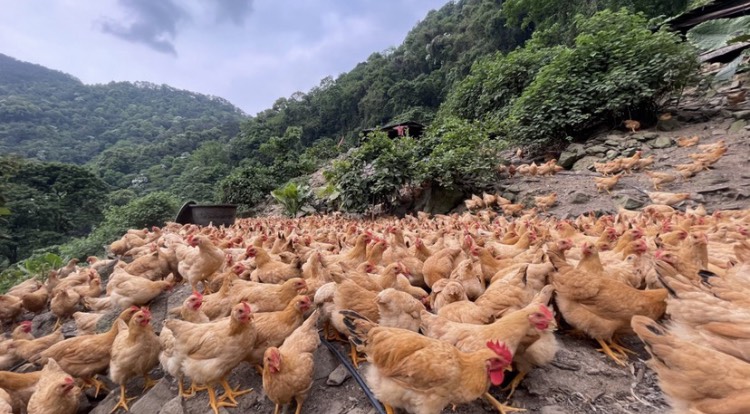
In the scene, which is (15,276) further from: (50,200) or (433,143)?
(50,200)

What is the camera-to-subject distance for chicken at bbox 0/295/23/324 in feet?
16.5

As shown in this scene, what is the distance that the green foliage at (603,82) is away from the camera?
1038 cm

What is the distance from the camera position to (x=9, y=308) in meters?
5.07

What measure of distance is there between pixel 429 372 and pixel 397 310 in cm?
74

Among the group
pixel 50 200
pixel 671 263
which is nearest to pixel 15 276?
pixel 671 263

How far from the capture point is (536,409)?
2.20m

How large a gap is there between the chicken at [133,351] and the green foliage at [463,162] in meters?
8.70

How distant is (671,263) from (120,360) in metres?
4.80

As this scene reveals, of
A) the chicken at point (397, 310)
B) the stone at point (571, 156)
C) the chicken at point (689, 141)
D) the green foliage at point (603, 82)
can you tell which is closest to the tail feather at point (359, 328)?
the chicken at point (397, 310)

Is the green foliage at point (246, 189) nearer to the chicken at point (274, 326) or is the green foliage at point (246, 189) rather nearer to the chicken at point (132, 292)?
the chicken at point (132, 292)

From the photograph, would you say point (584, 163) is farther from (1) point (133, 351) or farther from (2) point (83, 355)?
(2) point (83, 355)

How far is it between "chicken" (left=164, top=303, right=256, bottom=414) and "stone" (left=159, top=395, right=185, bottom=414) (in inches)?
10.6

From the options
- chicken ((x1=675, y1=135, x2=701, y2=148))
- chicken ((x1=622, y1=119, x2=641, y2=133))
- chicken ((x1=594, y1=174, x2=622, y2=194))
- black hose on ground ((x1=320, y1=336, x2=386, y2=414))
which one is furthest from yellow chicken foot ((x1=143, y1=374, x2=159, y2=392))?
chicken ((x1=622, y1=119, x2=641, y2=133))

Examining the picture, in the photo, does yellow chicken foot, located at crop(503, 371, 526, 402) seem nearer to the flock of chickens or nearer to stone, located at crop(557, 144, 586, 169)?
the flock of chickens
